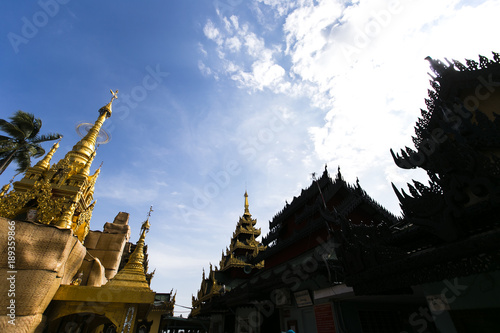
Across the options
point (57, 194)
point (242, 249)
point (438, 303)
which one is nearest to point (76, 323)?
point (57, 194)

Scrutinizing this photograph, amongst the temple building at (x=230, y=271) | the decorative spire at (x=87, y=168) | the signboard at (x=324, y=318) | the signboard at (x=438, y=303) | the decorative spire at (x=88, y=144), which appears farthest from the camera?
Result: the temple building at (x=230, y=271)

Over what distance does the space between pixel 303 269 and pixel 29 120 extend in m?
17.3

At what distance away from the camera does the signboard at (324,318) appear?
768 centimetres

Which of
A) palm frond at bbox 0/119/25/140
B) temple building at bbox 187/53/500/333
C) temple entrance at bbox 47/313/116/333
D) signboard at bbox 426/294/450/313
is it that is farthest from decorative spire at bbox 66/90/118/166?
signboard at bbox 426/294/450/313

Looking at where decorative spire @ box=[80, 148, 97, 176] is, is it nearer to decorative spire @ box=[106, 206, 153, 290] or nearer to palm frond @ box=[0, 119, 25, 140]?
palm frond @ box=[0, 119, 25, 140]

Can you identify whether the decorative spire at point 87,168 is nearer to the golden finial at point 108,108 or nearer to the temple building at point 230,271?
the golden finial at point 108,108

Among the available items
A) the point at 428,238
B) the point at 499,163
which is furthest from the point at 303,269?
the point at 499,163

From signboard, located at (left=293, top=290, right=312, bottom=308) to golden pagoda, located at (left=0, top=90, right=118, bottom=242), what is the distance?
10.7 meters

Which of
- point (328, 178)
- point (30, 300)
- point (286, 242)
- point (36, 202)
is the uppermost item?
point (328, 178)

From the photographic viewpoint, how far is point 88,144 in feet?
58.1

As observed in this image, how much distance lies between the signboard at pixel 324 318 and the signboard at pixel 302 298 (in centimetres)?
44

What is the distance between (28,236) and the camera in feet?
25.7

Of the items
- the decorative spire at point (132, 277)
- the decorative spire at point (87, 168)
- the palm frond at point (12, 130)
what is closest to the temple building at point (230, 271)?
the decorative spire at point (132, 277)

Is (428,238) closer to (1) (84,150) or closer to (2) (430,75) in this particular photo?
(2) (430,75)
